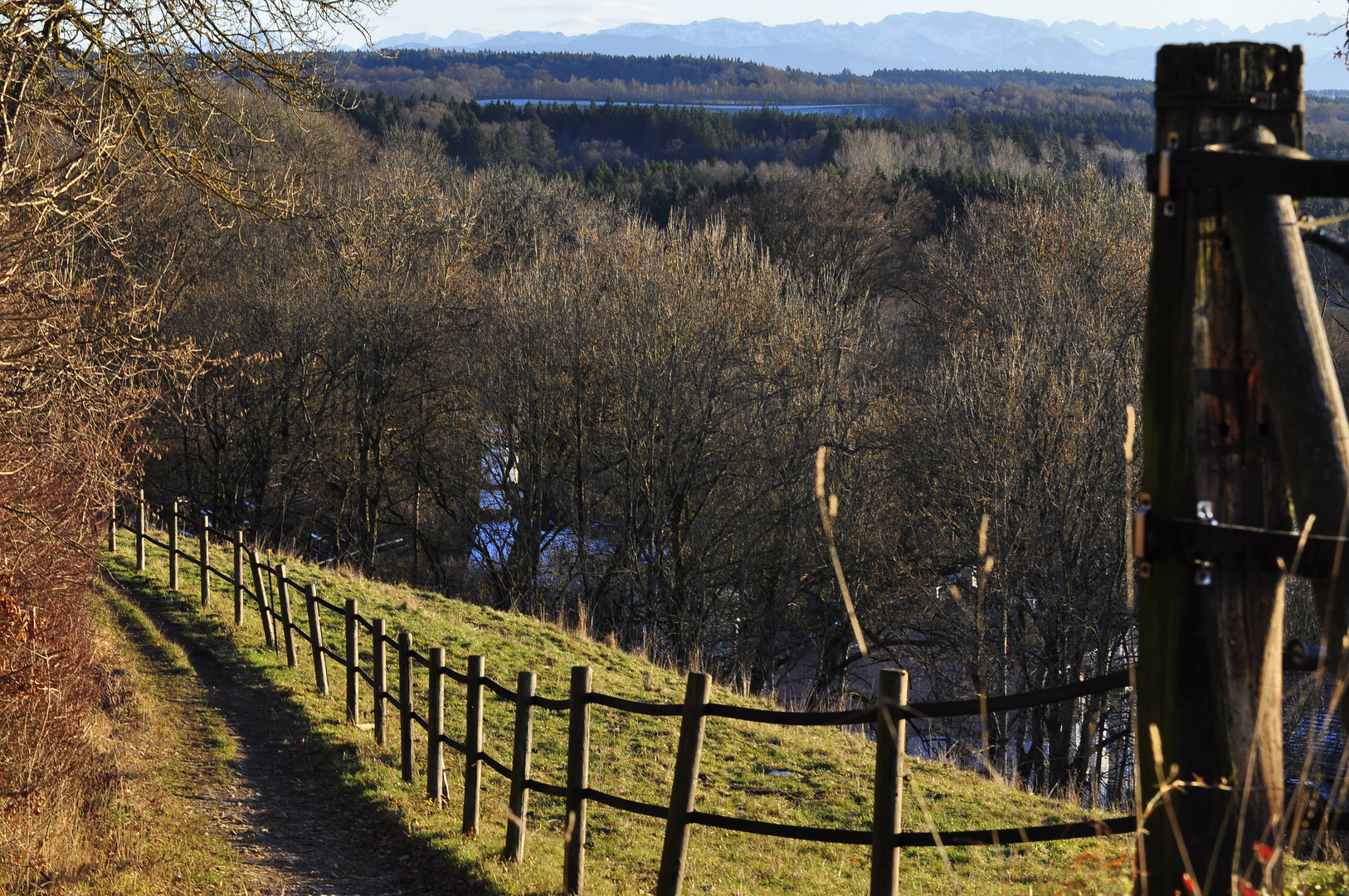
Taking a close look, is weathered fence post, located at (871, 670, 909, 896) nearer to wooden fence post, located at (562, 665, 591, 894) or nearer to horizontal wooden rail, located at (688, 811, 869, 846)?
horizontal wooden rail, located at (688, 811, 869, 846)

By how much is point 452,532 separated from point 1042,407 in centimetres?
1590

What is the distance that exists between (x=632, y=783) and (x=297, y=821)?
3119 millimetres

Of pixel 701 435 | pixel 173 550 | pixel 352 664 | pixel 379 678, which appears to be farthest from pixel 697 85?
pixel 379 678

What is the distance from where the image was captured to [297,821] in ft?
27.0

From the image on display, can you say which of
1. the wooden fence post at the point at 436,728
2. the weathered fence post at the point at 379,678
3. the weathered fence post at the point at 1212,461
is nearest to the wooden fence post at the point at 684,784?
the wooden fence post at the point at 436,728

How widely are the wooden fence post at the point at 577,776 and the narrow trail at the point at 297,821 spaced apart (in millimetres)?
755

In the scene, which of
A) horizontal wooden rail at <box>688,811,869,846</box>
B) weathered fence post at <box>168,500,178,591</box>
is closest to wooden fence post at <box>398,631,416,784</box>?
horizontal wooden rail at <box>688,811,869,846</box>

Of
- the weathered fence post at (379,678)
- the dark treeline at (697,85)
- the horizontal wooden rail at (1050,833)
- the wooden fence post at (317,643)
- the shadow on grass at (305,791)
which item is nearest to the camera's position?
the horizontal wooden rail at (1050,833)

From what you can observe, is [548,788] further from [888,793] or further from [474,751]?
[888,793]

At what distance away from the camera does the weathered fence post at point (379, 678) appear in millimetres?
9633

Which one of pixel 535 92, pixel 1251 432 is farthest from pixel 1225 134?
pixel 535 92

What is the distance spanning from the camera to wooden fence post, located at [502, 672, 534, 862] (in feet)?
22.9

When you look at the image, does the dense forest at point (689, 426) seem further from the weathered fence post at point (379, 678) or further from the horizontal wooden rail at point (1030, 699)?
the horizontal wooden rail at point (1030, 699)

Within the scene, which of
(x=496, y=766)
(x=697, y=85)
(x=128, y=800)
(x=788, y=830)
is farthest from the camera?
(x=697, y=85)
